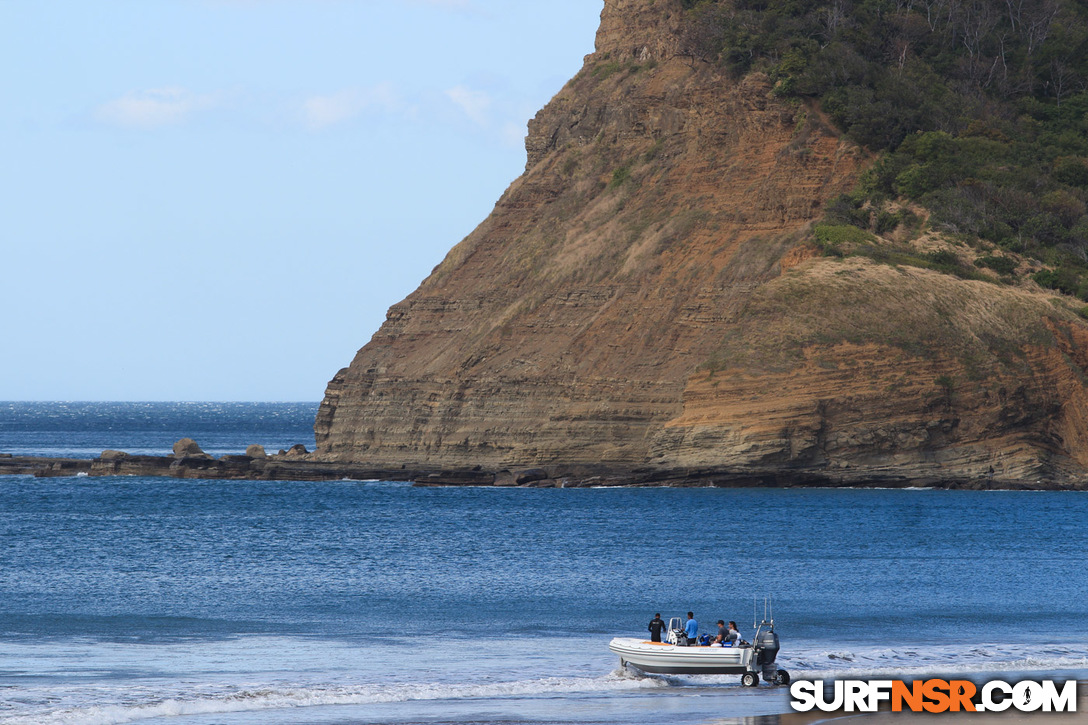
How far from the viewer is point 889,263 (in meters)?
65.4

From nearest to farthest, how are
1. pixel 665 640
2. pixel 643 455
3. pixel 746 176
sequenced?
pixel 665 640, pixel 643 455, pixel 746 176

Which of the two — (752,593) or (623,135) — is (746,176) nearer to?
(623,135)

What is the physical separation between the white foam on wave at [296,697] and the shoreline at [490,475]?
1524 inches

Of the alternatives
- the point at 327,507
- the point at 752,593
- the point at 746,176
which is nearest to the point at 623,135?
the point at 746,176

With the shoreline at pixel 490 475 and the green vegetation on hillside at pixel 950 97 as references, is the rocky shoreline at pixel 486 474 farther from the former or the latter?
the green vegetation on hillside at pixel 950 97

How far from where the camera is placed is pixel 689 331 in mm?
66750

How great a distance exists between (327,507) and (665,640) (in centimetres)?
3592

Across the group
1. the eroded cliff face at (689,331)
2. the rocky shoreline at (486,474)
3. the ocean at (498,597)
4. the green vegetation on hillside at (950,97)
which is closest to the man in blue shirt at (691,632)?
the ocean at (498,597)

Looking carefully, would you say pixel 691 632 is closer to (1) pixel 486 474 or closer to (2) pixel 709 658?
(2) pixel 709 658

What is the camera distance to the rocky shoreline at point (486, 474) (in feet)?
203

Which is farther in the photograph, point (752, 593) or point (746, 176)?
point (746, 176)

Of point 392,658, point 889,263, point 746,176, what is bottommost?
point 392,658

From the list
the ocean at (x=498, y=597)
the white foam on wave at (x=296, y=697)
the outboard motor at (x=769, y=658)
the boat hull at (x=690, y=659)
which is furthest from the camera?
the boat hull at (x=690, y=659)

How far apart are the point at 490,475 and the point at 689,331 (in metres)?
12.0
